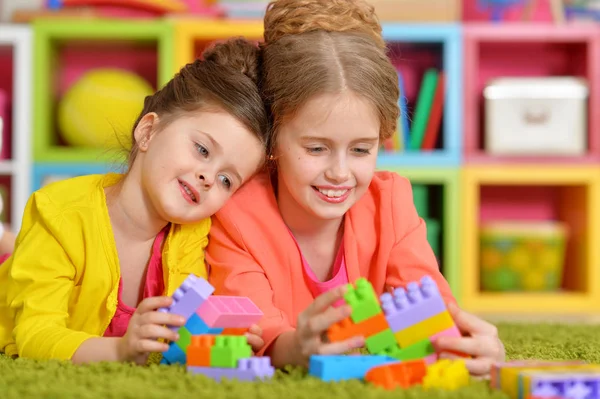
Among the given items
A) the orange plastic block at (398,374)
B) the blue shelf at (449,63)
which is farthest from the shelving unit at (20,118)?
the orange plastic block at (398,374)

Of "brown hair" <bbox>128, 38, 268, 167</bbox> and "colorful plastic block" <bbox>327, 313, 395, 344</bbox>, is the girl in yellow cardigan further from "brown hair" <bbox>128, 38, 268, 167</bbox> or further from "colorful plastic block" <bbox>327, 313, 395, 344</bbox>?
"colorful plastic block" <bbox>327, 313, 395, 344</bbox>

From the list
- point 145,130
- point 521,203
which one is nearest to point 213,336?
point 145,130

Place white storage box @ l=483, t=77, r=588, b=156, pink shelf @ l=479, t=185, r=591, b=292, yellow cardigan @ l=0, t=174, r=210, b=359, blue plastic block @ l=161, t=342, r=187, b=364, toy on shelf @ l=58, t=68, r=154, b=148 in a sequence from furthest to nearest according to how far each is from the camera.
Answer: pink shelf @ l=479, t=185, r=591, b=292
white storage box @ l=483, t=77, r=588, b=156
toy on shelf @ l=58, t=68, r=154, b=148
yellow cardigan @ l=0, t=174, r=210, b=359
blue plastic block @ l=161, t=342, r=187, b=364

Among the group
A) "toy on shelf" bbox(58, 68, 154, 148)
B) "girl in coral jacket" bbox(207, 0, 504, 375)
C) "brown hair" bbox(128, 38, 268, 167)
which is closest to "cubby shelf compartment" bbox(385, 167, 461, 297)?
"toy on shelf" bbox(58, 68, 154, 148)

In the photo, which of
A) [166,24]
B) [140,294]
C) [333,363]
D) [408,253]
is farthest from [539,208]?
[333,363]

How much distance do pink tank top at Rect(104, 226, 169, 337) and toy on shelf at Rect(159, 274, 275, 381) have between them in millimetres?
227

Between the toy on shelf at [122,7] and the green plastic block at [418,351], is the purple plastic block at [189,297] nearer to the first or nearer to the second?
the green plastic block at [418,351]

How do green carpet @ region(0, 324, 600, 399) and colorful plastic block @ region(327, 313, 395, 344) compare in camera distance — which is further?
A: colorful plastic block @ region(327, 313, 395, 344)

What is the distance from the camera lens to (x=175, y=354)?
988 millimetres

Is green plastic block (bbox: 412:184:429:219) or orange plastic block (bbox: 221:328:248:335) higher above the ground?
green plastic block (bbox: 412:184:429:219)

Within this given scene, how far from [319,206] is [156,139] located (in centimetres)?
27

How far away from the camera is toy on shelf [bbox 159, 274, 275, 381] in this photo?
0.88 m

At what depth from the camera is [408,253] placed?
1.23 metres

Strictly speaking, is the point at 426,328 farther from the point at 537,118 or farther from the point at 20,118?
the point at 20,118
